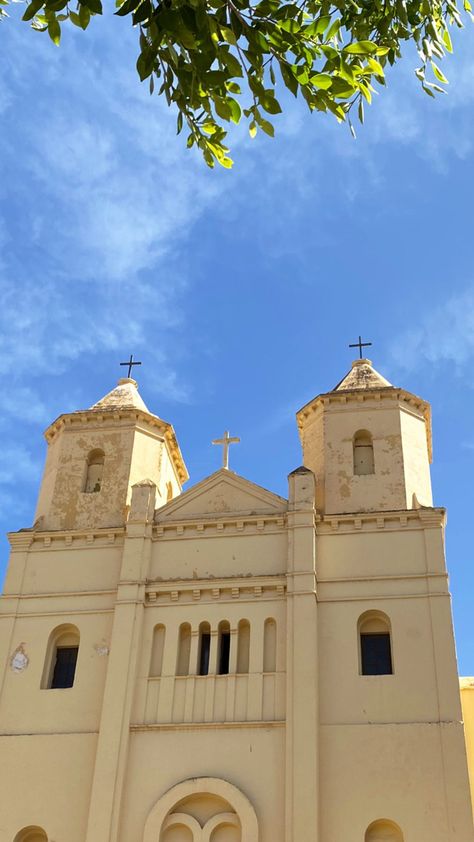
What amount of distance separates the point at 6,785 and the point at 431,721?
8.06 meters

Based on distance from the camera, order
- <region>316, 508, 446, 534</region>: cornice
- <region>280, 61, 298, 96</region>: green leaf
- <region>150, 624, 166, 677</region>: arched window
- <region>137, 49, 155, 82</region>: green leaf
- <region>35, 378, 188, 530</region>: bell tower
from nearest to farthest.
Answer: <region>137, 49, 155, 82</region>: green leaf → <region>280, 61, 298, 96</region>: green leaf → <region>150, 624, 166, 677</region>: arched window → <region>316, 508, 446, 534</region>: cornice → <region>35, 378, 188, 530</region>: bell tower

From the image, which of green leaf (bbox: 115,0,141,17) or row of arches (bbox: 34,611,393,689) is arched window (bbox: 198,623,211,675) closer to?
row of arches (bbox: 34,611,393,689)

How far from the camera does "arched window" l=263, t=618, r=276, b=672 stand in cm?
1823

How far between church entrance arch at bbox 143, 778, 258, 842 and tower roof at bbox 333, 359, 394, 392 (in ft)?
31.6

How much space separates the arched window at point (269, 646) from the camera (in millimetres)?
18234

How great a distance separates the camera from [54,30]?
23.2ft

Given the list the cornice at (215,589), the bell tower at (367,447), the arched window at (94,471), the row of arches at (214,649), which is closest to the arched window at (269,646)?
the row of arches at (214,649)

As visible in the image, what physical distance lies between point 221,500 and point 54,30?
14.6 meters

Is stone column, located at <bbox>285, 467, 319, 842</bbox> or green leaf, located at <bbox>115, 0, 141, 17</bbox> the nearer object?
green leaf, located at <bbox>115, 0, 141, 17</bbox>

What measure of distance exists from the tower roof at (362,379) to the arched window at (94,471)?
19.4 ft

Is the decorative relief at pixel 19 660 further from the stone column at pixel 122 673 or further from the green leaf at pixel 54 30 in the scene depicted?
the green leaf at pixel 54 30

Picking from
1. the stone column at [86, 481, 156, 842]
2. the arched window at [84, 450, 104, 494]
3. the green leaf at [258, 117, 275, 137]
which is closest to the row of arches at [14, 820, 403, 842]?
the stone column at [86, 481, 156, 842]

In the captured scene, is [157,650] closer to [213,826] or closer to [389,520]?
[213,826]

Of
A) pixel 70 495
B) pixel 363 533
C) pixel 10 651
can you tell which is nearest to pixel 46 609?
pixel 10 651
